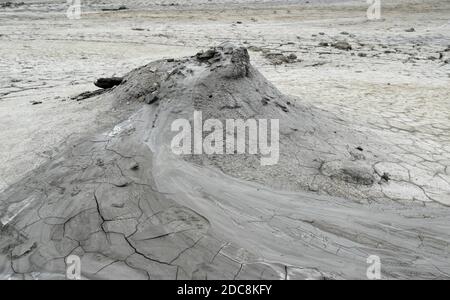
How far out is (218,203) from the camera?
258 cm

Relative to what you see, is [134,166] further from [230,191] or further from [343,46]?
[343,46]

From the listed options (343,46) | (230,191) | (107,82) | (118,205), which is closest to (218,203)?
(230,191)

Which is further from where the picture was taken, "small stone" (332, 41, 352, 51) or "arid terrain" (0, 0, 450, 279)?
"small stone" (332, 41, 352, 51)

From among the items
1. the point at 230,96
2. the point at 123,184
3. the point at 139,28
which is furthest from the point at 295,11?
the point at 123,184

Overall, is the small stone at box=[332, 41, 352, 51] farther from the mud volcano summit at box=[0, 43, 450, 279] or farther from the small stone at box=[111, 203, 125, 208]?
the small stone at box=[111, 203, 125, 208]

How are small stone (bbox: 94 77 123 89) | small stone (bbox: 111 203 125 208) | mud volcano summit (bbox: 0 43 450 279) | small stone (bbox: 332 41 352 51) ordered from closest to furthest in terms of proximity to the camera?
mud volcano summit (bbox: 0 43 450 279), small stone (bbox: 111 203 125 208), small stone (bbox: 94 77 123 89), small stone (bbox: 332 41 352 51)

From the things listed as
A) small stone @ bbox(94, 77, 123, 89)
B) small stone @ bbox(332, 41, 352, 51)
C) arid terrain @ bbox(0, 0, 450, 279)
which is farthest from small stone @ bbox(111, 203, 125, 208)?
small stone @ bbox(332, 41, 352, 51)

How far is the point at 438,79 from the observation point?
21.1 ft

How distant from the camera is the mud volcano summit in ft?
7.36

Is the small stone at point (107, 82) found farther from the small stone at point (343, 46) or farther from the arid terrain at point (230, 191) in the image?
the small stone at point (343, 46)

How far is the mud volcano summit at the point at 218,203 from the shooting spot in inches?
88.4
